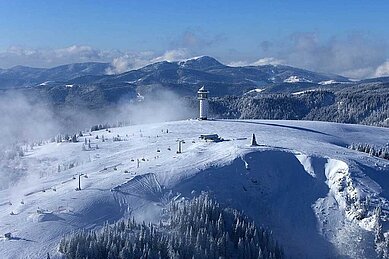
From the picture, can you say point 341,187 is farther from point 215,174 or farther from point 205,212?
point 205,212

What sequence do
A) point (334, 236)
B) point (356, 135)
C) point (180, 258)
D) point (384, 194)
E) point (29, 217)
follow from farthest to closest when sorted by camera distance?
point (356, 135), point (384, 194), point (334, 236), point (29, 217), point (180, 258)

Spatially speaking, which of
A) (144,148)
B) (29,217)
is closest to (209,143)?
(144,148)

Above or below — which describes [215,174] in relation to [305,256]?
above

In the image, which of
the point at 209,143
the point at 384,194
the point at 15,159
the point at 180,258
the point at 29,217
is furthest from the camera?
the point at 15,159

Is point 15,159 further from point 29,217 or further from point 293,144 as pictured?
point 293,144

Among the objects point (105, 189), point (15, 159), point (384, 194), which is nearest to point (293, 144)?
point (384, 194)

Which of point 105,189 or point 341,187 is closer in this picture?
point 105,189
